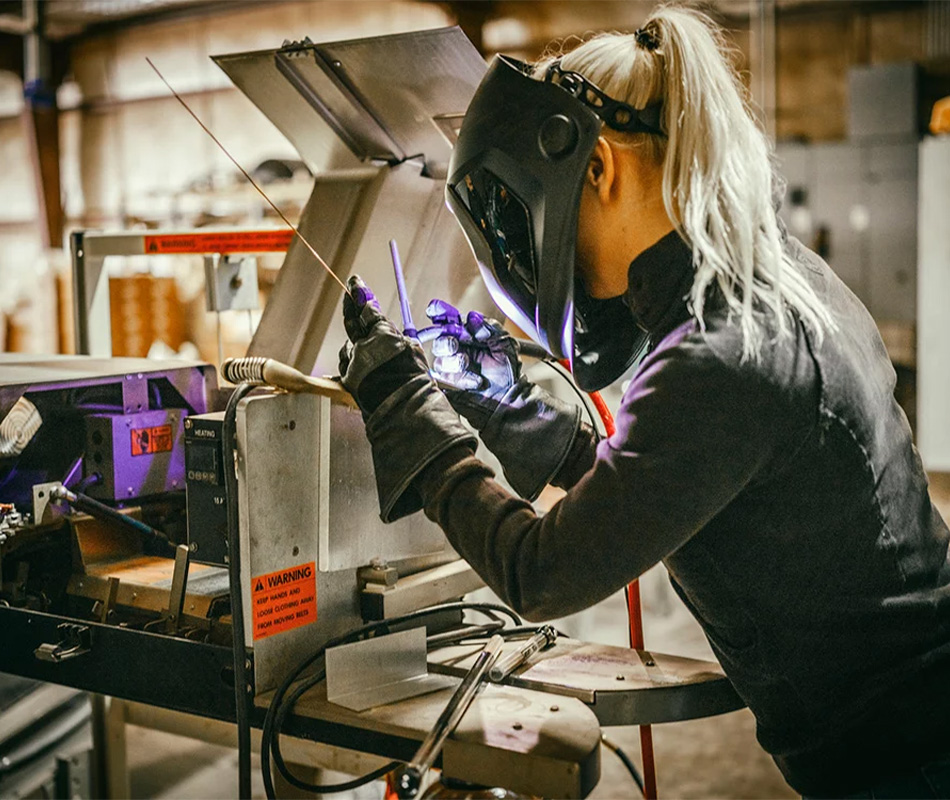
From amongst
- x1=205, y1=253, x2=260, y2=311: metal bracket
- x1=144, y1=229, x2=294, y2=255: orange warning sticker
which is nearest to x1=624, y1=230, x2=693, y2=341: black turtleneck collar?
x1=144, y1=229, x2=294, y2=255: orange warning sticker

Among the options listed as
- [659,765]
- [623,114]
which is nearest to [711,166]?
[623,114]

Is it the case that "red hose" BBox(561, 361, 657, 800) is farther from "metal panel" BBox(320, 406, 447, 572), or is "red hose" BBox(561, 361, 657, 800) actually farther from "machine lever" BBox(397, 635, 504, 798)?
"metal panel" BBox(320, 406, 447, 572)

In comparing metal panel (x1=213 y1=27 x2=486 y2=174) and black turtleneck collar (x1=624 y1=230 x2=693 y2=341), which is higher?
metal panel (x1=213 y1=27 x2=486 y2=174)

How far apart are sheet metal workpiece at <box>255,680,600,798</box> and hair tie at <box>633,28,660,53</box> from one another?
0.69m

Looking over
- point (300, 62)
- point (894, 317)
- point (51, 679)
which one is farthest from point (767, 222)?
point (894, 317)

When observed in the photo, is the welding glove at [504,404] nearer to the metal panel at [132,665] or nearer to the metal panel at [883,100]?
the metal panel at [132,665]

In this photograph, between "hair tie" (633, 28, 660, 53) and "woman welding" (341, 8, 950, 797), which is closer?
"woman welding" (341, 8, 950, 797)

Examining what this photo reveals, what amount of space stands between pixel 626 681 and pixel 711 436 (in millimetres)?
376

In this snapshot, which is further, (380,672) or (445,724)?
(380,672)

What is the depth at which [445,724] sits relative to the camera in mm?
1074

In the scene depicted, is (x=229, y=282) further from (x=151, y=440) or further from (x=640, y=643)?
(x=640, y=643)

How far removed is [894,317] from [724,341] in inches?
188

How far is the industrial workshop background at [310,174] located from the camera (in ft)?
13.8

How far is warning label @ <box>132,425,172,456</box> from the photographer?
150 centimetres
